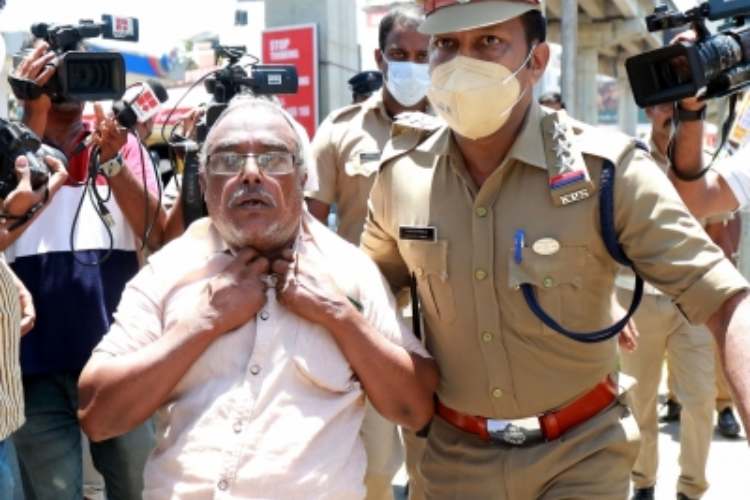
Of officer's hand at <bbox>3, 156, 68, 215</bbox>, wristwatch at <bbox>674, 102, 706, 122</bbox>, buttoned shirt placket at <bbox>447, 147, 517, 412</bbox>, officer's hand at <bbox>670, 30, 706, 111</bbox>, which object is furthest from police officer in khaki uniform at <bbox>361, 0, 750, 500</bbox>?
officer's hand at <bbox>3, 156, 68, 215</bbox>

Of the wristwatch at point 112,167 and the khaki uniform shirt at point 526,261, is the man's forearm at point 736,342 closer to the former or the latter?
the khaki uniform shirt at point 526,261

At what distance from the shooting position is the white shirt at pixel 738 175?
3521 millimetres

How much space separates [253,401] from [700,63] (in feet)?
4.36

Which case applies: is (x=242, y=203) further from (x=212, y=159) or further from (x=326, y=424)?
(x=326, y=424)

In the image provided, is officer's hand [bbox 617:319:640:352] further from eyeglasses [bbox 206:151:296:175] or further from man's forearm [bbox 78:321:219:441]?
man's forearm [bbox 78:321:219:441]

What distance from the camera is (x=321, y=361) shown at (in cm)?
274

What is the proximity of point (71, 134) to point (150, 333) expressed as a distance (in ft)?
5.60

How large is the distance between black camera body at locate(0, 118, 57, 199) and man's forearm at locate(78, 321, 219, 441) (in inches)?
32.0

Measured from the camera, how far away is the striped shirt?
3031mm

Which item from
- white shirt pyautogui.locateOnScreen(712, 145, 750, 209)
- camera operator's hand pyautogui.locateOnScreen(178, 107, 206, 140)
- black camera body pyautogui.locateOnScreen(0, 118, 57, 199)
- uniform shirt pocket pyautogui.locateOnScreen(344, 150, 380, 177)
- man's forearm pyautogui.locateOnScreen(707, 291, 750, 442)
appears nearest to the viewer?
man's forearm pyautogui.locateOnScreen(707, 291, 750, 442)

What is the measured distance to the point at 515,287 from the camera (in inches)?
108

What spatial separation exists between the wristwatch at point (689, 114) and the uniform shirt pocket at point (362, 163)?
5.28ft

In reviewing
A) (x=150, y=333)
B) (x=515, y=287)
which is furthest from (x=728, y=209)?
(x=150, y=333)

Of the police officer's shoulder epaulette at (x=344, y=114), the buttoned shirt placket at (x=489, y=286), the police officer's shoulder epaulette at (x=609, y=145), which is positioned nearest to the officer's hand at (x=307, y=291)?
the buttoned shirt placket at (x=489, y=286)
